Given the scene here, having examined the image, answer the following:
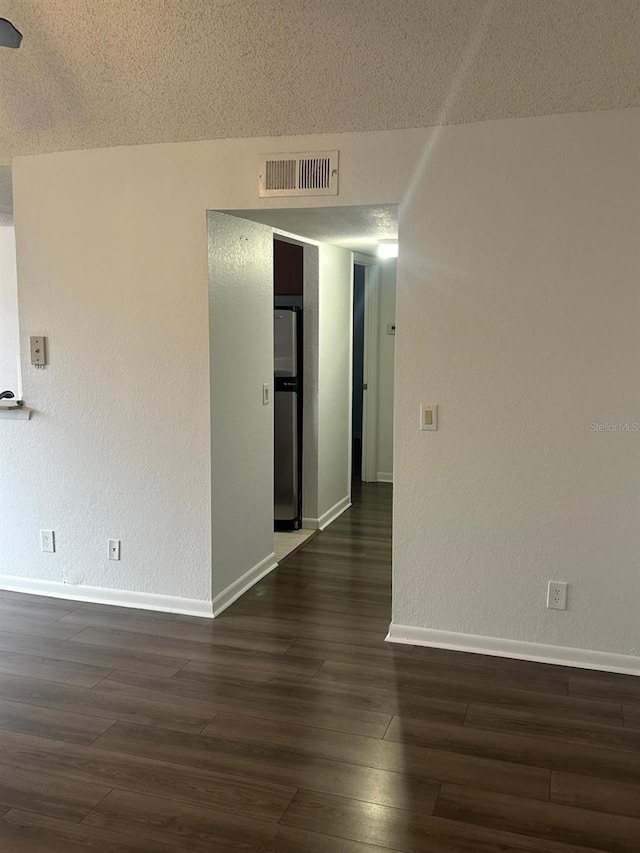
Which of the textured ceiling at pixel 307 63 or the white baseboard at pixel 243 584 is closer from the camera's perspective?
the textured ceiling at pixel 307 63

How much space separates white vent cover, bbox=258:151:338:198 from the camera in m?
3.40

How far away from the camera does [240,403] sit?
4129mm

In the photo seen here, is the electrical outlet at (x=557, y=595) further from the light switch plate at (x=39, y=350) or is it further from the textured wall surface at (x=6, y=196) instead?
the textured wall surface at (x=6, y=196)

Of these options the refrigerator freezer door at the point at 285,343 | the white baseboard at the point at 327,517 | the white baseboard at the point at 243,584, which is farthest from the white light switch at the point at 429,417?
the white baseboard at the point at 327,517

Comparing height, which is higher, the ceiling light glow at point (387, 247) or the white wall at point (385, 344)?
the ceiling light glow at point (387, 247)

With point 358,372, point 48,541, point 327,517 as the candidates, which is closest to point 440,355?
point 48,541

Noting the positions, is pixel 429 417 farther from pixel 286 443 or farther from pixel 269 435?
pixel 286 443

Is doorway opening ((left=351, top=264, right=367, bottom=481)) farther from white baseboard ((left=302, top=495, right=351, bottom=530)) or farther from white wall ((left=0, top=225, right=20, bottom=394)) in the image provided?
white wall ((left=0, top=225, right=20, bottom=394))

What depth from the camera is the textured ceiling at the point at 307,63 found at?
8.91 ft

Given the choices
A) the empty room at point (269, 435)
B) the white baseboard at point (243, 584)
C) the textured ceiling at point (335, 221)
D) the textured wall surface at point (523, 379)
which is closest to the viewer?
the empty room at point (269, 435)

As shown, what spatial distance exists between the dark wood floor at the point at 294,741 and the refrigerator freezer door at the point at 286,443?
5.13 ft

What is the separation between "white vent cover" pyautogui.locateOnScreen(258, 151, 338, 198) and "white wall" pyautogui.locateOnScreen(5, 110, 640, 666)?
0.17 ft

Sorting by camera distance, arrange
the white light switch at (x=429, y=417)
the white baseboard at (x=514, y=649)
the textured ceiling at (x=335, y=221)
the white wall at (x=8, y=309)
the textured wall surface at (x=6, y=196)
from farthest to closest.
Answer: the white wall at (x=8, y=309) → the textured wall surface at (x=6, y=196) → the textured ceiling at (x=335, y=221) → the white light switch at (x=429, y=417) → the white baseboard at (x=514, y=649)

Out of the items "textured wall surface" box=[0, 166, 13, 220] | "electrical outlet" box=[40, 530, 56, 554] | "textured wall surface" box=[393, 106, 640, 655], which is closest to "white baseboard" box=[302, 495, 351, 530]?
"electrical outlet" box=[40, 530, 56, 554]
